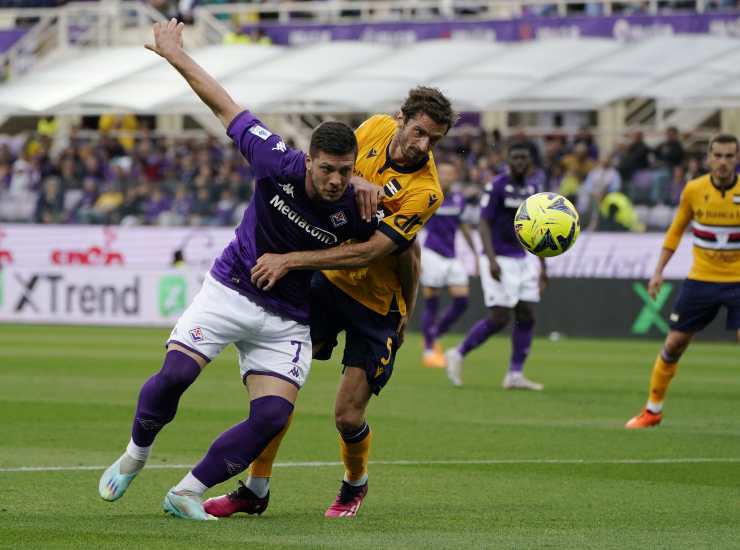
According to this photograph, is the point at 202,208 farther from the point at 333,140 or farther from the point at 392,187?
the point at 333,140

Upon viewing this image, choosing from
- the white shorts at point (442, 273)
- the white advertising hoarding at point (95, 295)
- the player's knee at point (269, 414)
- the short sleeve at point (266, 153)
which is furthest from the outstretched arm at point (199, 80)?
the white advertising hoarding at point (95, 295)

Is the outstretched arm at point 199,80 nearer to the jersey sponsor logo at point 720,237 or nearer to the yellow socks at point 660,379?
the jersey sponsor logo at point 720,237

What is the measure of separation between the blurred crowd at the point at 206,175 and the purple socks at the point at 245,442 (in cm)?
1408

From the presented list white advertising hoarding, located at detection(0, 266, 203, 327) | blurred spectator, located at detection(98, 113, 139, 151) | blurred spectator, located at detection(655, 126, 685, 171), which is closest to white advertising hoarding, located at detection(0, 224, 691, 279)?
white advertising hoarding, located at detection(0, 266, 203, 327)

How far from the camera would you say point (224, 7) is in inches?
1453

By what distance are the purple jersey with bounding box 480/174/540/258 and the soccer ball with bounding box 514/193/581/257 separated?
6932 mm

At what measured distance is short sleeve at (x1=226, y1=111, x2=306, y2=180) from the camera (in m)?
7.80

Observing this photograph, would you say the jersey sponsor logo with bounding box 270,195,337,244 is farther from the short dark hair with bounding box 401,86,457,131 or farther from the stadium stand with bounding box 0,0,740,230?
the stadium stand with bounding box 0,0,740,230

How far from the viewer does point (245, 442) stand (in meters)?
7.86

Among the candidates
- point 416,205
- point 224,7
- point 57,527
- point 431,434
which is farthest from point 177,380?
point 224,7

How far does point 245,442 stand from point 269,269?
2.86 feet

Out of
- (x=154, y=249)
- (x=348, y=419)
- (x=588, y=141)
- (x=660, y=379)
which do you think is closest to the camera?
(x=348, y=419)

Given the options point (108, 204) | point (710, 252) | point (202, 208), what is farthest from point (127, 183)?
point (710, 252)

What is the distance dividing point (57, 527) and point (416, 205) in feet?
8.01
